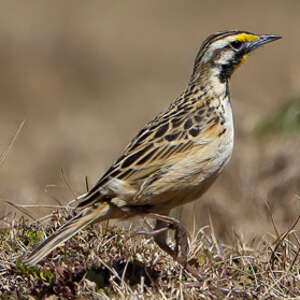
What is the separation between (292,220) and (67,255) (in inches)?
169

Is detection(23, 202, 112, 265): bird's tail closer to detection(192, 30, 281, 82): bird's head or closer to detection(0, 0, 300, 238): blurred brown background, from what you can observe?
detection(0, 0, 300, 238): blurred brown background

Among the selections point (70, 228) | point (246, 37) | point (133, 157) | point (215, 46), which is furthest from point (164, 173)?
point (246, 37)

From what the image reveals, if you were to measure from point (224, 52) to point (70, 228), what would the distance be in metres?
2.25

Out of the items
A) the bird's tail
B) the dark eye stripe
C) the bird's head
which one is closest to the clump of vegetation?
the bird's tail

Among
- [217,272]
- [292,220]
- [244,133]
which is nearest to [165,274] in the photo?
[217,272]

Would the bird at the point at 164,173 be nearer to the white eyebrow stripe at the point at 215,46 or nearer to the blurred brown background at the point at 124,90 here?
the white eyebrow stripe at the point at 215,46

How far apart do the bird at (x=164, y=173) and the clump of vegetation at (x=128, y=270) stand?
0.23 m

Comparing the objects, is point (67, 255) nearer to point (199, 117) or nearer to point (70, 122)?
point (199, 117)

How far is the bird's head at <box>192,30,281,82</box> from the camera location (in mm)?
7098

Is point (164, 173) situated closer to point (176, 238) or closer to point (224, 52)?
point (176, 238)

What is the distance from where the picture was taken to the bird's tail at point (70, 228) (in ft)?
18.9

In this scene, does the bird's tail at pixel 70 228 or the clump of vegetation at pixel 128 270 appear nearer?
the bird's tail at pixel 70 228

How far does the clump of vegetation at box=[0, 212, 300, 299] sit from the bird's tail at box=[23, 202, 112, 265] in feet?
0.73

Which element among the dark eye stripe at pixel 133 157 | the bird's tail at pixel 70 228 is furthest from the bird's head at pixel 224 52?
the bird's tail at pixel 70 228
